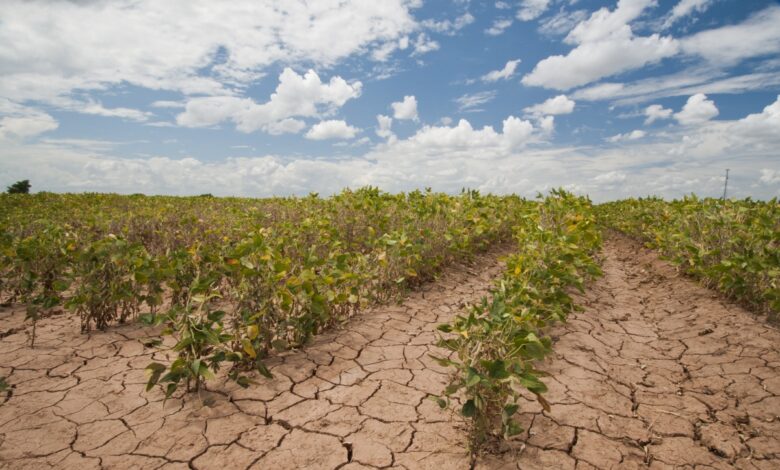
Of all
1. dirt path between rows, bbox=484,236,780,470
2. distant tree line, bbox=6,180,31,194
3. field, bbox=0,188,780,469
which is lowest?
dirt path between rows, bbox=484,236,780,470

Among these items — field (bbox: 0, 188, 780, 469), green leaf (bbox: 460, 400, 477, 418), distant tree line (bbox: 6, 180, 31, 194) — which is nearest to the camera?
green leaf (bbox: 460, 400, 477, 418)

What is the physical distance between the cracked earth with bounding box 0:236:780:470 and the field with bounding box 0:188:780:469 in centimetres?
1

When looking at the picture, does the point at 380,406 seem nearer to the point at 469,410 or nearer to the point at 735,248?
the point at 469,410

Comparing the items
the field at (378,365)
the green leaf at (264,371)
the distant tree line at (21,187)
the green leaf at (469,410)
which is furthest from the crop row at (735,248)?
the distant tree line at (21,187)

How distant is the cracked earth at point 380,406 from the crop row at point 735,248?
1.60 feet

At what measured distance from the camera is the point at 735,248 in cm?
496

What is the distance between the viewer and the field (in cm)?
209

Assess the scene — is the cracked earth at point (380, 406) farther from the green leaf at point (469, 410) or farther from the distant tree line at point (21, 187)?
the distant tree line at point (21, 187)

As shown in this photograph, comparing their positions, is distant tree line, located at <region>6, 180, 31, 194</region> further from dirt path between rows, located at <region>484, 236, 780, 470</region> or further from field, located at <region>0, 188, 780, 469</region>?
dirt path between rows, located at <region>484, 236, 780, 470</region>

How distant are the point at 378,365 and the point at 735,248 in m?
4.69

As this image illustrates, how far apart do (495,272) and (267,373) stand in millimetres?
4439

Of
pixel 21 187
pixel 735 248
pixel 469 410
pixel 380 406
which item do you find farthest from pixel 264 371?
pixel 21 187

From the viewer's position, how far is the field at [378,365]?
209 cm

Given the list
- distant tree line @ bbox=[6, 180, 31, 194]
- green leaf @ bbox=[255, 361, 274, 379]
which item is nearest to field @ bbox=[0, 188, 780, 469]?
green leaf @ bbox=[255, 361, 274, 379]
